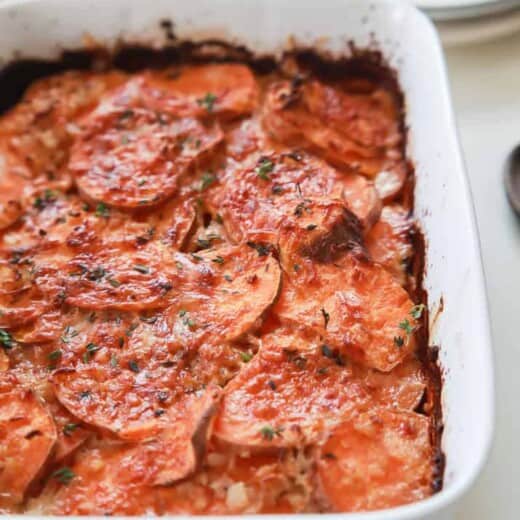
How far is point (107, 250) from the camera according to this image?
7.66 ft

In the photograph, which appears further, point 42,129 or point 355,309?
point 42,129

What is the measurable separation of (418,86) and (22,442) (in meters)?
1.69

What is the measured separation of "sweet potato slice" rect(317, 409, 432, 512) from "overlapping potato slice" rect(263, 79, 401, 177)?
1.00 metres

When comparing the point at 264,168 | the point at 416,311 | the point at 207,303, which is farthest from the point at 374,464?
the point at 264,168

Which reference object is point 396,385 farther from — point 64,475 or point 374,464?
point 64,475

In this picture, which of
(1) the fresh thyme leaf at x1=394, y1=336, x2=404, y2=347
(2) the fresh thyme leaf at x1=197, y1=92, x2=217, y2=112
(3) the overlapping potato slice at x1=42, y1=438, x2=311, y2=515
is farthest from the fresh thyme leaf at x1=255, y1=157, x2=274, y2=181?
(3) the overlapping potato slice at x1=42, y1=438, x2=311, y2=515

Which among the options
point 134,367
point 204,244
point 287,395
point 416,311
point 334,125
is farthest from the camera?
point 334,125

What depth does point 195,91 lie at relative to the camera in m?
2.90

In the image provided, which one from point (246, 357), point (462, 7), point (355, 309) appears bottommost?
point (246, 357)

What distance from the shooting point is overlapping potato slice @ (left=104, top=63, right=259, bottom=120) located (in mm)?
2783

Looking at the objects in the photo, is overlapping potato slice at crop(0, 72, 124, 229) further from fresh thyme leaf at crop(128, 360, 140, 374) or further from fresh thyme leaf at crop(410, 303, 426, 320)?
fresh thyme leaf at crop(410, 303, 426, 320)

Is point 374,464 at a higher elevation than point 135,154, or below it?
below

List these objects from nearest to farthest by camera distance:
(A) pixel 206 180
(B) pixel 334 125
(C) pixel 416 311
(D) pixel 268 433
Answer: (D) pixel 268 433
(C) pixel 416 311
(A) pixel 206 180
(B) pixel 334 125

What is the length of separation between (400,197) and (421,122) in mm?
255
